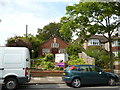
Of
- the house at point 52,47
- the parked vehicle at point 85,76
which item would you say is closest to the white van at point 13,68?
the parked vehicle at point 85,76

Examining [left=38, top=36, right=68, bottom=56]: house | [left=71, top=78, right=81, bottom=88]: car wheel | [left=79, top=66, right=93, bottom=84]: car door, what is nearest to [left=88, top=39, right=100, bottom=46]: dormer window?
[left=38, top=36, right=68, bottom=56]: house

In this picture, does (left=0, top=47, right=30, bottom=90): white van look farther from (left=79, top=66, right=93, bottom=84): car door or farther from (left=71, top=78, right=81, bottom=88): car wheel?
(left=79, top=66, right=93, bottom=84): car door

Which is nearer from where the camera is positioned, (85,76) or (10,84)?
(10,84)

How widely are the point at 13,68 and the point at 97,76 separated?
538 cm

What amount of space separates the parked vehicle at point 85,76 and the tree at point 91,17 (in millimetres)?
4033

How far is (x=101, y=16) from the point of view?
44.2 feet

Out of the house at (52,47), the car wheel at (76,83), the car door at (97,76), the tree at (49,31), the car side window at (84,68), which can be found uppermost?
the tree at (49,31)

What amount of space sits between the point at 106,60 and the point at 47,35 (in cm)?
3433

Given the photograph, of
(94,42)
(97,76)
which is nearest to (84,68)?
(97,76)

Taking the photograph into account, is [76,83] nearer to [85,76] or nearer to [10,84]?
[85,76]

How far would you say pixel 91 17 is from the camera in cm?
1389

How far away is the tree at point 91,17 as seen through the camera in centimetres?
1323

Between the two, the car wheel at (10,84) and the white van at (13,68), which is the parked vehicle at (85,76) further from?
the car wheel at (10,84)

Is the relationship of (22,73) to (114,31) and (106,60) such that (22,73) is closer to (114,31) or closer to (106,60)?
(114,31)
